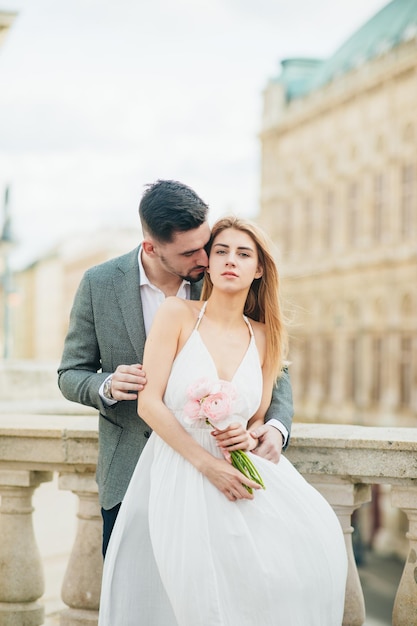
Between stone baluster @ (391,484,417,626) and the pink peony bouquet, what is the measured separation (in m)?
0.74

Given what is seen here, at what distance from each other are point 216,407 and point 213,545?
39 centimetres

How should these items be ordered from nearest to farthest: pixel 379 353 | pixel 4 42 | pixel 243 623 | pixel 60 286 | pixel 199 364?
pixel 243 623, pixel 199 364, pixel 4 42, pixel 379 353, pixel 60 286

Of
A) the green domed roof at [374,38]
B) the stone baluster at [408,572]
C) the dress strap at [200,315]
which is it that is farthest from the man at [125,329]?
the green domed roof at [374,38]

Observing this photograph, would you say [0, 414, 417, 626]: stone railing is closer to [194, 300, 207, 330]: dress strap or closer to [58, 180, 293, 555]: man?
[58, 180, 293, 555]: man

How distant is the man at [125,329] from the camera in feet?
10.8

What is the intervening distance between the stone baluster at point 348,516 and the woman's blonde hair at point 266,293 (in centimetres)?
51

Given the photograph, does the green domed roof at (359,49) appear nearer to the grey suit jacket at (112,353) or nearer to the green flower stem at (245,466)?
the grey suit jacket at (112,353)

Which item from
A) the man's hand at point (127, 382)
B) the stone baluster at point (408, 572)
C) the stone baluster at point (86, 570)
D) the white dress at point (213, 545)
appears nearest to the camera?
the white dress at point (213, 545)

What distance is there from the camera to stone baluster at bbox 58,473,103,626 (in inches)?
150

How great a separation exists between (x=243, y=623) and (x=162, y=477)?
1.57 feet

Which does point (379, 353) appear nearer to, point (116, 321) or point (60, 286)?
point (116, 321)

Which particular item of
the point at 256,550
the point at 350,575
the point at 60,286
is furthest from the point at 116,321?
the point at 60,286

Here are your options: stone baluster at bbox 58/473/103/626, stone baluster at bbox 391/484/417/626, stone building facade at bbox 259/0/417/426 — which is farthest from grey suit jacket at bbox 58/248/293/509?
stone building facade at bbox 259/0/417/426

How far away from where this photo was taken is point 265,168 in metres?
38.0
